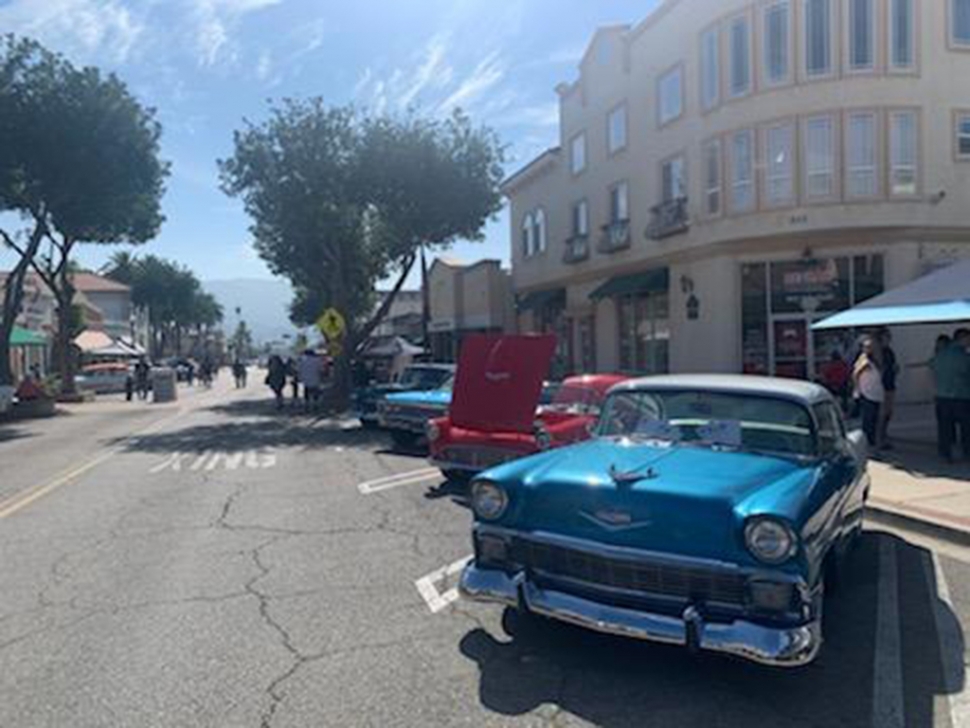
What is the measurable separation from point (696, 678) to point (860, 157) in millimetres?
19292

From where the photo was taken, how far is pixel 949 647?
5148 mm

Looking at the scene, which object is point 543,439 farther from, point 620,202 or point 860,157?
point 620,202

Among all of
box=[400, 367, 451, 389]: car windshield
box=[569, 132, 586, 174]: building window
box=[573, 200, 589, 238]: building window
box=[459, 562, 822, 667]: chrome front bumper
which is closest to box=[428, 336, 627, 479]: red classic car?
box=[459, 562, 822, 667]: chrome front bumper

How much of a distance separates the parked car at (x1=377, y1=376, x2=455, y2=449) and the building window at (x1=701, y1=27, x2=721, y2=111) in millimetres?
12557

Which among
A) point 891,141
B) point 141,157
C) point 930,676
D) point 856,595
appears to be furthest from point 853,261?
point 141,157

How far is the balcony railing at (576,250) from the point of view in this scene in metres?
31.3

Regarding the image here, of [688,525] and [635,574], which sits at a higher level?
[688,525]

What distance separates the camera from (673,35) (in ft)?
83.4

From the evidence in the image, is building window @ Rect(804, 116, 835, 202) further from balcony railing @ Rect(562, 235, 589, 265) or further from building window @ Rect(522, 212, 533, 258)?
building window @ Rect(522, 212, 533, 258)

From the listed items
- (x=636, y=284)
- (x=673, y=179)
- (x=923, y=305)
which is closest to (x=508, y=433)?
(x=923, y=305)

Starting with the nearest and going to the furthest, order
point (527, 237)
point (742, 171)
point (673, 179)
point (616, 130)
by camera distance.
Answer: point (742, 171) < point (673, 179) < point (616, 130) < point (527, 237)

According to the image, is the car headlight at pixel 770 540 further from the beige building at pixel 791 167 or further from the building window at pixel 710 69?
the building window at pixel 710 69

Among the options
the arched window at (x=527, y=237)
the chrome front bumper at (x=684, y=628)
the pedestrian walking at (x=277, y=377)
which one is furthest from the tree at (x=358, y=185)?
the chrome front bumper at (x=684, y=628)

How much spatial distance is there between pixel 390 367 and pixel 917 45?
67.0ft
